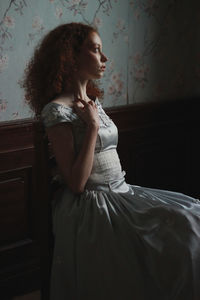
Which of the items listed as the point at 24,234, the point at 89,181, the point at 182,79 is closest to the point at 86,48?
the point at 89,181

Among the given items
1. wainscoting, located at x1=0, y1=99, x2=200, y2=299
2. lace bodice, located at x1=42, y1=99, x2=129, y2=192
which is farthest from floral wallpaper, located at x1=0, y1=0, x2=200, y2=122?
lace bodice, located at x1=42, y1=99, x2=129, y2=192

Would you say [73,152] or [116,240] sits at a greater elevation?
[73,152]

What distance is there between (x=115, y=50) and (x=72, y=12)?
0.33 meters

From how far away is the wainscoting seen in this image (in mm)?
2326

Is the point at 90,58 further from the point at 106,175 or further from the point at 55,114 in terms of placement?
the point at 106,175

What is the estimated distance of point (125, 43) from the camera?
105 inches

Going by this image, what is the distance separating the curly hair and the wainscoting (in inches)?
14.1

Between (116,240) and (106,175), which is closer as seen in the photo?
(116,240)

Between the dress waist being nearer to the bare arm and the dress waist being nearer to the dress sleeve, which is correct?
the bare arm

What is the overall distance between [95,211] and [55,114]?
13.4 inches

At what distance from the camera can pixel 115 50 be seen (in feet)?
8.63

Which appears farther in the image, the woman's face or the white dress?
the woman's face

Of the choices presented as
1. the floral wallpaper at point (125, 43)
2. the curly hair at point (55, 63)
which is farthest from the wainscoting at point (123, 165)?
the curly hair at point (55, 63)

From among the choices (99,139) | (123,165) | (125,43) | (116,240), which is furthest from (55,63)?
(123,165)
